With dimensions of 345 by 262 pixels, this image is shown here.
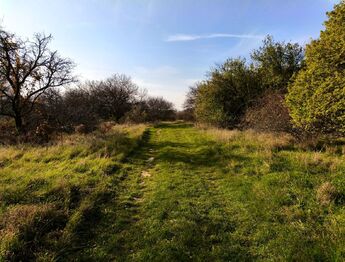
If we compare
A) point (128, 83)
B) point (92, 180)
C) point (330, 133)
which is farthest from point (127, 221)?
point (128, 83)

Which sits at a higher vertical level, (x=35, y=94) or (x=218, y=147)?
(x=35, y=94)

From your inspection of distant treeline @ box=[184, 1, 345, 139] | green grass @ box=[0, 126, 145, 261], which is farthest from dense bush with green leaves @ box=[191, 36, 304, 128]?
green grass @ box=[0, 126, 145, 261]

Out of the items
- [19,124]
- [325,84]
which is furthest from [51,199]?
[19,124]

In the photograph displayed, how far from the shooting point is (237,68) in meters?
24.1

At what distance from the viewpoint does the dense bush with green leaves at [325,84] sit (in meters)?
9.65

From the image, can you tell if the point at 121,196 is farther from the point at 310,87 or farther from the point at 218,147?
the point at 310,87

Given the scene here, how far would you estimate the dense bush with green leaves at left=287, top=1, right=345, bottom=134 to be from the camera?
31.7 ft

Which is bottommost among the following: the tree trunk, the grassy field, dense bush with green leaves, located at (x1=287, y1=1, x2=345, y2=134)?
the grassy field

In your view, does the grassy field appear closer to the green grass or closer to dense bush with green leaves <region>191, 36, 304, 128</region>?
the green grass

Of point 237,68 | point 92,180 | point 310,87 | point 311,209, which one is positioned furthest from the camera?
point 237,68

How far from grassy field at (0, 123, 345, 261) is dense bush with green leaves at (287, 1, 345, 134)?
54.4 inches

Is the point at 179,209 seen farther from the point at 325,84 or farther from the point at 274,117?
the point at 274,117

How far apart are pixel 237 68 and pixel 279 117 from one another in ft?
36.3

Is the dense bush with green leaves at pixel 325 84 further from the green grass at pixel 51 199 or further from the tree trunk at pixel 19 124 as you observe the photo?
the tree trunk at pixel 19 124
